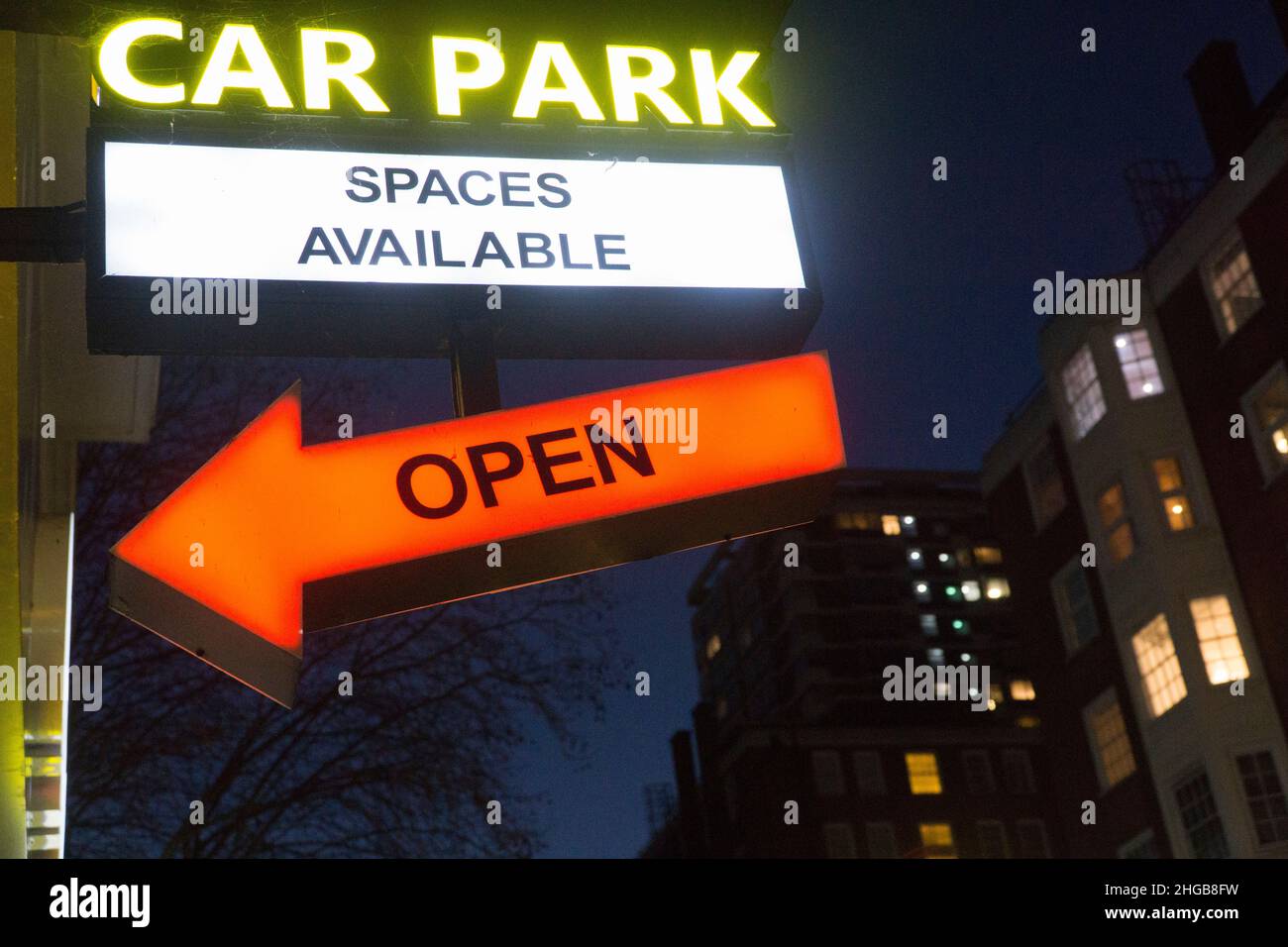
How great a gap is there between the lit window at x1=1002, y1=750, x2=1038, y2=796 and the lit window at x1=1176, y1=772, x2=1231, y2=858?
50.5m

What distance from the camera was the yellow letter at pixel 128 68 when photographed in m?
4.25

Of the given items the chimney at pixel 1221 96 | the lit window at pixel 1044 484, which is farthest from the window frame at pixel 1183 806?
the chimney at pixel 1221 96

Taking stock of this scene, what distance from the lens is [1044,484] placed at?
100ft

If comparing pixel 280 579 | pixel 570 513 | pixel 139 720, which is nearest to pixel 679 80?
pixel 570 513

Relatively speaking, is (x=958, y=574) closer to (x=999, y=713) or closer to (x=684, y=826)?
(x=999, y=713)

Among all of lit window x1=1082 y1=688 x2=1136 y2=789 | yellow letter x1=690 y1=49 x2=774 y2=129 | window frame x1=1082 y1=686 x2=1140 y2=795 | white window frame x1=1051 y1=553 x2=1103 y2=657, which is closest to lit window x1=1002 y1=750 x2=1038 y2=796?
white window frame x1=1051 y1=553 x2=1103 y2=657

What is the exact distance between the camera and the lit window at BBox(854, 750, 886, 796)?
6875 centimetres

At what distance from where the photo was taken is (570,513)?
3643mm

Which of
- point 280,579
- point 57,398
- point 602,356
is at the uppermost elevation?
point 57,398

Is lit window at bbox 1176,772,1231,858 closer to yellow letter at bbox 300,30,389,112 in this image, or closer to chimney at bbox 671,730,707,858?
yellow letter at bbox 300,30,389,112

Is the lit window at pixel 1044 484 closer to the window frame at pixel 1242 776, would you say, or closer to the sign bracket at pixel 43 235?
the window frame at pixel 1242 776

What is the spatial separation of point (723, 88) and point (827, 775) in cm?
6625

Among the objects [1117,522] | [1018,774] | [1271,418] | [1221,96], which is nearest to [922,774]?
[1018,774]
